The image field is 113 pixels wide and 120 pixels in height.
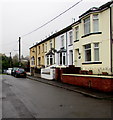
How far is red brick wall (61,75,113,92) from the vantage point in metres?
12.4

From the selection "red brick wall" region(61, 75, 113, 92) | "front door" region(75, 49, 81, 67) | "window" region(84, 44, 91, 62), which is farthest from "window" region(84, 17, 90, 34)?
"red brick wall" region(61, 75, 113, 92)

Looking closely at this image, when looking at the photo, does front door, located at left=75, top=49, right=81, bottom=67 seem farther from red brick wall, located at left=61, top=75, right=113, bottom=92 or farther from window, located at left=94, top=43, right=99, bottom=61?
red brick wall, located at left=61, top=75, right=113, bottom=92

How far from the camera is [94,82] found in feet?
45.6

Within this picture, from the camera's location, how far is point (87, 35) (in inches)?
752

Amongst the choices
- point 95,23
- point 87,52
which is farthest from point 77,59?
point 95,23

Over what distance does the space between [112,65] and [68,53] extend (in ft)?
30.9

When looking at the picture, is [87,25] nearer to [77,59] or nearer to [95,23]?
[95,23]

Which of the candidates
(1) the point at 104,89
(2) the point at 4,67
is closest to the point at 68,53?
(1) the point at 104,89

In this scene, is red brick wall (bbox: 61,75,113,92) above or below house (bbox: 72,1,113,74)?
below

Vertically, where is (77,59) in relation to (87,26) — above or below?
below

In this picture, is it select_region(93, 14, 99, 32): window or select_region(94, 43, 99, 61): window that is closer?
select_region(94, 43, 99, 61): window

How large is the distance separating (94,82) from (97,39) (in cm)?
569

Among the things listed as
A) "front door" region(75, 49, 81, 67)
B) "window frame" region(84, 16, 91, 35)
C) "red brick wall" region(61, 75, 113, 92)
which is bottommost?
"red brick wall" region(61, 75, 113, 92)

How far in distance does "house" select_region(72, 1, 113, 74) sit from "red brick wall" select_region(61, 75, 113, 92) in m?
1.90
